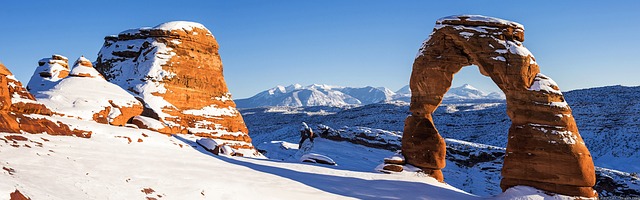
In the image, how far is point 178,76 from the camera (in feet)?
112

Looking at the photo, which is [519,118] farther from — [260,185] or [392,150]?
[392,150]

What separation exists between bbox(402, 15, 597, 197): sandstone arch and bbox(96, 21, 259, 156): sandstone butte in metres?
15.8

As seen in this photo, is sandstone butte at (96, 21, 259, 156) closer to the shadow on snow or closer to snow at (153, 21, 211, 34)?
snow at (153, 21, 211, 34)

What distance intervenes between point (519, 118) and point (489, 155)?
24.6 metres

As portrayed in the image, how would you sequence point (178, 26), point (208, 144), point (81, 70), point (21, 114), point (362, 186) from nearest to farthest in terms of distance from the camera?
point (21, 114), point (362, 186), point (208, 144), point (81, 70), point (178, 26)

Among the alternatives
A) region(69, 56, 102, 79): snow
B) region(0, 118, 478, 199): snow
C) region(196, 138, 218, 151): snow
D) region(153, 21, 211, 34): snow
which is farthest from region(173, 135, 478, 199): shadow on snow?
region(153, 21, 211, 34): snow

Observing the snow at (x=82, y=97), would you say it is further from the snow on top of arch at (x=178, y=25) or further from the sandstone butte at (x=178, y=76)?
the snow on top of arch at (x=178, y=25)

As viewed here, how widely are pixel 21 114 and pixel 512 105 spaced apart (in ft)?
53.0

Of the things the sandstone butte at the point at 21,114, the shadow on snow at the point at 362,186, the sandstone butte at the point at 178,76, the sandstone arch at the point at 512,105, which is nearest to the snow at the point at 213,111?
the sandstone butte at the point at 178,76

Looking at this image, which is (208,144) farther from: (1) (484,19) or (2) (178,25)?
(2) (178,25)

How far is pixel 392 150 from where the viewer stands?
4484 centimetres

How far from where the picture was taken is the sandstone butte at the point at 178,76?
32750 mm

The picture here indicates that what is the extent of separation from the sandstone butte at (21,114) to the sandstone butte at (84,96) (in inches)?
251

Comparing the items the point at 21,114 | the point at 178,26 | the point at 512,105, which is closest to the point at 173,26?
the point at 178,26
